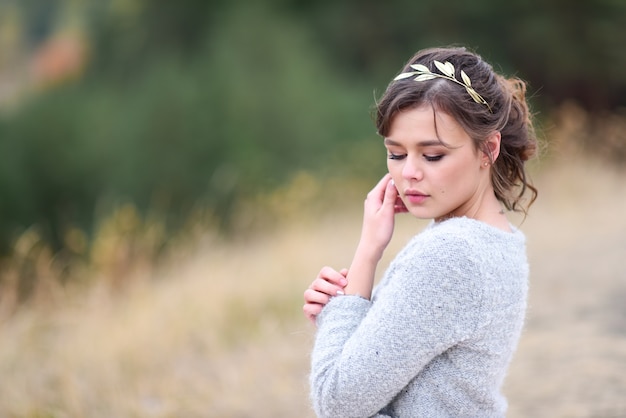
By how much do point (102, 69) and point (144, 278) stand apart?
9270 mm

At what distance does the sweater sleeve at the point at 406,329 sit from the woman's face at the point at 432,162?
0.46ft

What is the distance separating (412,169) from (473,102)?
18cm

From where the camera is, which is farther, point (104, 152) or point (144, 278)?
point (104, 152)

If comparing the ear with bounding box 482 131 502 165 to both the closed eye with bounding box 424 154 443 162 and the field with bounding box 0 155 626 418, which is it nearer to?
the closed eye with bounding box 424 154 443 162

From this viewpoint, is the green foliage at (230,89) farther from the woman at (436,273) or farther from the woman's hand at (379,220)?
the woman at (436,273)

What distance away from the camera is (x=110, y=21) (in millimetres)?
15359

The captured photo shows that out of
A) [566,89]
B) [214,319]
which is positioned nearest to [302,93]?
Answer: [566,89]

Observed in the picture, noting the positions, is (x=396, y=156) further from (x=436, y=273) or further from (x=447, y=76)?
(x=436, y=273)

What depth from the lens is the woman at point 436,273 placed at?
1.59 meters

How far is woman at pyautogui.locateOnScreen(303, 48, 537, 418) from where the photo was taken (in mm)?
1594

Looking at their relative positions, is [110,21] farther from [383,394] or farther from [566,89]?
[383,394]

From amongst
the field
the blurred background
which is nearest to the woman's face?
the blurred background

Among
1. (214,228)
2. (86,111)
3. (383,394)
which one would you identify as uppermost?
(86,111)

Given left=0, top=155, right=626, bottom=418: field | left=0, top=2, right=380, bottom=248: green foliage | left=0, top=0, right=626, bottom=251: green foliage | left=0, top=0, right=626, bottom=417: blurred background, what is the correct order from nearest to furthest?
left=0, top=155, right=626, bottom=418: field, left=0, top=0, right=626, bottom=417: blurred background, left=0, top=2, right=380, bottom=248: green foliage, left=0, top=0, right=626, bottom=251: green foliage
